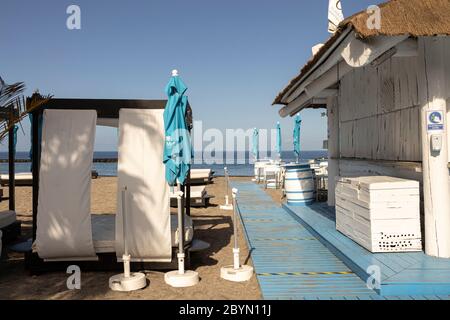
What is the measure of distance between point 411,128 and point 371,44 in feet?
6.56

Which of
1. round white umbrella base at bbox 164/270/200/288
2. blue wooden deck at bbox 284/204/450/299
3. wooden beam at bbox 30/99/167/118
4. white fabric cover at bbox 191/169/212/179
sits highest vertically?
wooden beam at bbox 30/99/167/118

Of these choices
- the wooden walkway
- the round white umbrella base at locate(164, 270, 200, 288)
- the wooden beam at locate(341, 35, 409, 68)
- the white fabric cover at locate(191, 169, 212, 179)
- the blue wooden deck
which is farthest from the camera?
the white fabric cover at locate(191, 169, 212, 179)

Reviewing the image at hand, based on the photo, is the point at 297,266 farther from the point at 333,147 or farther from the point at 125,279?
the point at 333,147

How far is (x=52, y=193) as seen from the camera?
18.6 feet

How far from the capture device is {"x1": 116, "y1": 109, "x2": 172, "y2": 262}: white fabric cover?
18.6ft

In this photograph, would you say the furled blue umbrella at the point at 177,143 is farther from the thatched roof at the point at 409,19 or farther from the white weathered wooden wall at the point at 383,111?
the white weathered wooden wall at the point at 383,111

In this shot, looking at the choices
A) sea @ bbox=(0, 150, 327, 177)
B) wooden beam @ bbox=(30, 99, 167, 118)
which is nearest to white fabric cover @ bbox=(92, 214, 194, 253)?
wooden beam @ bbox=(30, 99, 167, 118)

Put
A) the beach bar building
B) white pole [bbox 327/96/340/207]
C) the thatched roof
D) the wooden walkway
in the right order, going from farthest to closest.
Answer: white pole [bbox 327/96/340/207] < the beach bar building < the thatched roof < the wooden walkway

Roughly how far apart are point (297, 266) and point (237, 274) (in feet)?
3.28

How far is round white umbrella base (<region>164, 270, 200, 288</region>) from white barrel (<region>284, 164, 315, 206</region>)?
19.9 feet

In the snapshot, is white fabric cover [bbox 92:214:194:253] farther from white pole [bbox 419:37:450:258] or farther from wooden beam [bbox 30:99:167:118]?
white pole [bbox 419:37:450:258]

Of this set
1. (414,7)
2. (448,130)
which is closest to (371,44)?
(414,7)

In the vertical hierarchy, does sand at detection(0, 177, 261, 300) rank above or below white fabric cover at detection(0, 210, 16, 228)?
below
